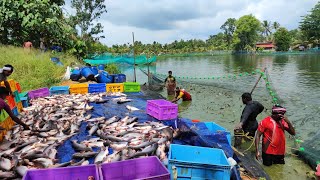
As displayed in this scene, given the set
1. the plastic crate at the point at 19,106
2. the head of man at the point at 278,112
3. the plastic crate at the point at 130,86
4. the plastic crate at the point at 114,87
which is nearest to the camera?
the head of man at the point at 278,112

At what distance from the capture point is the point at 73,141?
554 centimetres

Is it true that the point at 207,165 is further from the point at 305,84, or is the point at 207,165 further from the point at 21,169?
the point at 305,84

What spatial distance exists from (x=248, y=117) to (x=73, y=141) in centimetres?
439

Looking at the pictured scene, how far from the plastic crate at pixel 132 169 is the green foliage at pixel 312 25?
268 ft

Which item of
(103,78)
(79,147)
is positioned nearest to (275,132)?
(79,147)

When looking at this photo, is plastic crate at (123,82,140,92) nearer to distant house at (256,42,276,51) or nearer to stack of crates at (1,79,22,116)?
stack of crates at (1,79,22,116)

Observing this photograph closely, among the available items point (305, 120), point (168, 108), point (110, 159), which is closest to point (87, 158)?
point (110, 159)

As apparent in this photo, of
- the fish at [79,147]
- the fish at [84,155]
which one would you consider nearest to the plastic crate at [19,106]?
A: the fish at [79,147]

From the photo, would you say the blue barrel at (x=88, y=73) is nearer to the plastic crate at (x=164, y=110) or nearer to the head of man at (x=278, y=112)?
the plastic crate at (x=164, y=110)

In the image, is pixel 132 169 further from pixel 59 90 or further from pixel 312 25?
pixel 312 25

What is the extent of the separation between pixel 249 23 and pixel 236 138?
88.1m

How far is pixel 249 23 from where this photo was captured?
87.6m

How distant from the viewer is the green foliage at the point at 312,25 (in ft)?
238

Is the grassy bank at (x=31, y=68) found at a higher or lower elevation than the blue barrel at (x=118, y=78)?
higher
